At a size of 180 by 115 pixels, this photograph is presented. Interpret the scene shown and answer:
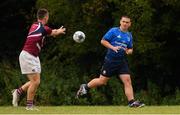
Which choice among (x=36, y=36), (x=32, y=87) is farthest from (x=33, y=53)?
(x=32, y=87)

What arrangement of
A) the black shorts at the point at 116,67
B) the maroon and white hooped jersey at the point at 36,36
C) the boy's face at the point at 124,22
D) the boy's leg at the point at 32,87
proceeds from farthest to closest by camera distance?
the black shorts at the point at 116,67
the boy's face at the point at 124,22
the boy's leg at the point at 32,87
the maroon and white hooped jersey at the point at 36,36

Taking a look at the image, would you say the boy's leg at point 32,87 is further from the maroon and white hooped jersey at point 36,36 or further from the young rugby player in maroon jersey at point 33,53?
the maroon and white hooped jersey at point 36,36

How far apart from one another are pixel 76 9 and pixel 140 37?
8.28ft

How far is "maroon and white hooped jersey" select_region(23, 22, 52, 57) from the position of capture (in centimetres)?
1328

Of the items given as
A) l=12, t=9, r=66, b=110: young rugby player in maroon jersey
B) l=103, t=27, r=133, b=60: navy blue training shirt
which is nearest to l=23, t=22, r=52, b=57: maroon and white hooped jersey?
l=12, t=9, r=66, b=110: young rugby player in maroon jersey

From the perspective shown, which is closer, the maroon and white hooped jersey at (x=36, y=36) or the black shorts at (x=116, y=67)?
the maroon and white hooped jersey at (x=36, y=36)

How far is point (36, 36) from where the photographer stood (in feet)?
44.0

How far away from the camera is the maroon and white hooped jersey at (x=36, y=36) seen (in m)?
13.3

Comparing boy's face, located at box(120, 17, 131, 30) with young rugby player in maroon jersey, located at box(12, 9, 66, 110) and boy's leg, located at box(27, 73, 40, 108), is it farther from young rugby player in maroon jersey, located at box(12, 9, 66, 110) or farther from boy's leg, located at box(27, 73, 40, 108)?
boy's leg, located at box(27, 73, 40, 108)

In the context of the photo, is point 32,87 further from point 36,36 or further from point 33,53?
point 36,36

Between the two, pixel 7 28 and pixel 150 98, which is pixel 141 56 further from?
pixel 7 28

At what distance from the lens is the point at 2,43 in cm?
2583

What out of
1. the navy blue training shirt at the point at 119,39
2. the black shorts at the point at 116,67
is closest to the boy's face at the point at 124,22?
the navy blue training shirt at the point at 119,39

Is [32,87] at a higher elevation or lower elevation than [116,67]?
lower
